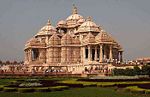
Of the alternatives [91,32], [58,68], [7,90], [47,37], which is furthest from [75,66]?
[7,90]

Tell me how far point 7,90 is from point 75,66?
44.6 meters

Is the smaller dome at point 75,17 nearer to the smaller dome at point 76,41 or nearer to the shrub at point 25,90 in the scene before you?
the smaller dome at point 76,41

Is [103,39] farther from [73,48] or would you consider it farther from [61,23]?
[61,23]

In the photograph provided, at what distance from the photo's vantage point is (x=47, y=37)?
266 ft

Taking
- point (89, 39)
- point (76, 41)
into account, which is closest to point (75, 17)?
point (76, 41)

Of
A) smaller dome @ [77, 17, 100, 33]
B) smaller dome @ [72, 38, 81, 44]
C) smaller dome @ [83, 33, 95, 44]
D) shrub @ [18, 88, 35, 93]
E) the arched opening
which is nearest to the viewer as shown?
shrub @ [18, 88, 35, 93]

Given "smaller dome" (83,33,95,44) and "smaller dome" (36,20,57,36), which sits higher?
"smaller dome" (36,20,57,36)

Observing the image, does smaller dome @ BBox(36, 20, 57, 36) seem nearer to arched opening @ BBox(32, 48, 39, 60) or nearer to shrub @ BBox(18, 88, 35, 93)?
arched opening @ BBox(32, 48, 39, 60)

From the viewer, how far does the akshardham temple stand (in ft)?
223

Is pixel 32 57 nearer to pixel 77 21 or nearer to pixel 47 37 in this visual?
pixel 47 37

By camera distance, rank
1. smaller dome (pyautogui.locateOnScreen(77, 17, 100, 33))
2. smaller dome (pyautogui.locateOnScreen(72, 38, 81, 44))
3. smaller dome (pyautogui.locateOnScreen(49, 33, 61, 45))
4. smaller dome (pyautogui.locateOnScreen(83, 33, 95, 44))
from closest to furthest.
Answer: smaller dome (pyautogui.locateOnScreen(83, 33, 95, 44)) < smaller dome (pyautogui.locateOnScreen(72, 38, 81, 44)) < smaller dome (pyautogui.locateOnScreen(77, 17, 100, 33)) < smaller dome (pyautogui.locateOnScreen(49, 33, 61, 45))

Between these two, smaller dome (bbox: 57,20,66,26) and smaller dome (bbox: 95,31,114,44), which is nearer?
smaller dome (bbox: 95,31,114,44)

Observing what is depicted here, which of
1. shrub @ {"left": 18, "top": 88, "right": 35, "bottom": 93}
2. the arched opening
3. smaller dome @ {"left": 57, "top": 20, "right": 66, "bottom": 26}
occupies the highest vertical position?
smaller dome @ {"left": 57, "top": 20, "right": 66, "bottom": 26}

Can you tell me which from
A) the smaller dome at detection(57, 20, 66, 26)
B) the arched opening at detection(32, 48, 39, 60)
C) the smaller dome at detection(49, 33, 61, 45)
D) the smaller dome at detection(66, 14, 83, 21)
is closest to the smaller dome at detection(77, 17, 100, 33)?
the smaller dome at detection(49, 33, 61, 45)
